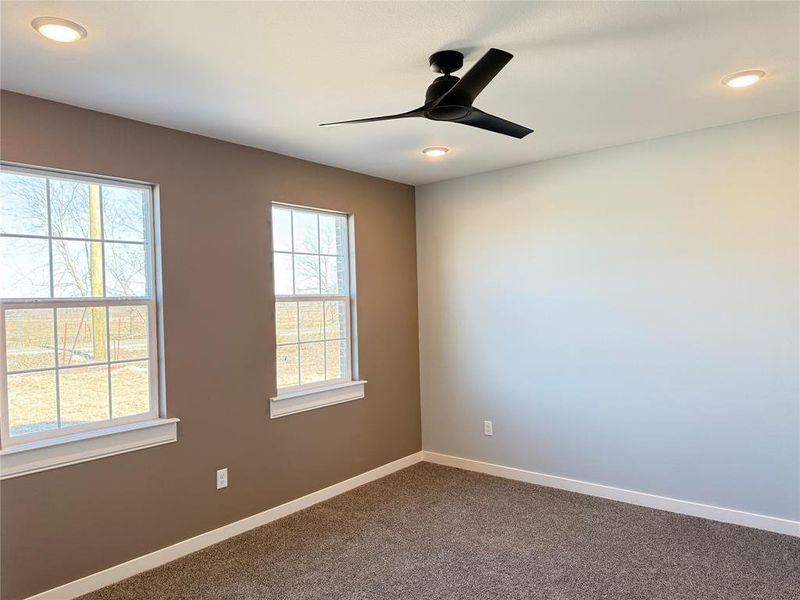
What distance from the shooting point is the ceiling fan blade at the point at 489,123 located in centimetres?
223

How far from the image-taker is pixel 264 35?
2031 mm

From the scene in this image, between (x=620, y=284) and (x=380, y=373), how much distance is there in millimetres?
1943

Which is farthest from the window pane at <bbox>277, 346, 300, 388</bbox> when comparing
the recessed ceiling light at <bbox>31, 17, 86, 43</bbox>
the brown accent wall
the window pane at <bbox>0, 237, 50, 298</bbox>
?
the recessed ceiling light at <bbox>31, 17, 86, 43</bbox>

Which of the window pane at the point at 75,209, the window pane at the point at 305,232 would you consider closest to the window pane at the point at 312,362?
the window pane at the point at 305,232

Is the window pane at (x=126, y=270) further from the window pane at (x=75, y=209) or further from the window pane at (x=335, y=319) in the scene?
the window pane at (x=335, y=319)

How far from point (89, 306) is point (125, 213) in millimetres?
543

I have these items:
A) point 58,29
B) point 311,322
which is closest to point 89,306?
point 58,29

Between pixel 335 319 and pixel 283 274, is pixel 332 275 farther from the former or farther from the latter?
pixel 283 274

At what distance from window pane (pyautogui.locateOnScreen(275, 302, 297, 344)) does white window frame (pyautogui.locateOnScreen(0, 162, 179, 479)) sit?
855 mm

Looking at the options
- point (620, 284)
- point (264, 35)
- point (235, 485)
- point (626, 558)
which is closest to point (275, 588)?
point (235, 485)

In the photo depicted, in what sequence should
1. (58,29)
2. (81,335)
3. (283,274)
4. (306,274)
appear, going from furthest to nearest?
(306,274), (283,274), (81,335), (58,29)

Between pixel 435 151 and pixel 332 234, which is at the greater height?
pixel 435 151

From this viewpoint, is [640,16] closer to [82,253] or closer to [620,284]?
[620,284]

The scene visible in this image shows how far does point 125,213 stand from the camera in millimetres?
2988
